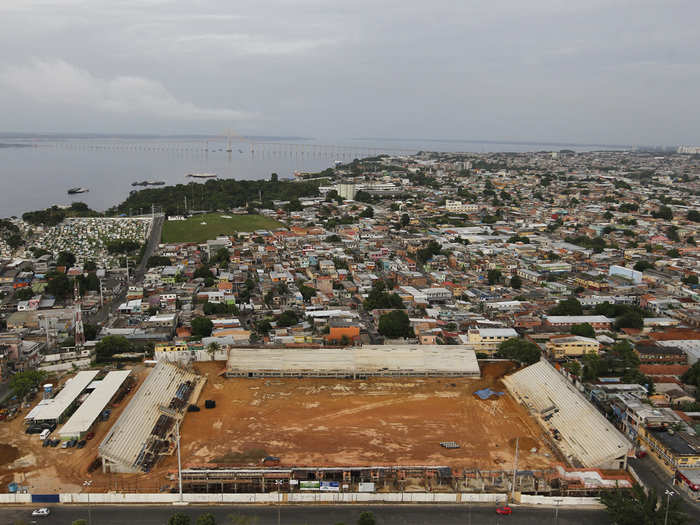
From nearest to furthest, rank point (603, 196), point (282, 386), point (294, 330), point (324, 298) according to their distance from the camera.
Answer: point (282, 386), point (294, 330), point (324, 298), point (603, 196)

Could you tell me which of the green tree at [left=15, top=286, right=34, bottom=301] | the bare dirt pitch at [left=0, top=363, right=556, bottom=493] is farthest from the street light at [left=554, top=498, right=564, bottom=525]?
the green tree at [left=15, top=286, right=34, bottom=301]

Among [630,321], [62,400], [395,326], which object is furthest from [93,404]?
[630,321]

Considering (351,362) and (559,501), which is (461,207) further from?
(559,501)

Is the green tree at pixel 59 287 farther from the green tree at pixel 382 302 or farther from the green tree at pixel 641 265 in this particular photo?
the green tree at pixel 641 265

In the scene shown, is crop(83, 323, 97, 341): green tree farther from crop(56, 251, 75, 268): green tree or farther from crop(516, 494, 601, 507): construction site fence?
crop(516, 494, 601, 507): construction site fence

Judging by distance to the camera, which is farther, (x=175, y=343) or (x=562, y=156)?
(x=562, y=156)

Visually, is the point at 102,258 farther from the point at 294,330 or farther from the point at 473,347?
the point at 473,347

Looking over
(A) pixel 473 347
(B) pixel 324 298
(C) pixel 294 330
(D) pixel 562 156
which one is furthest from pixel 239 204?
(D) pixel 562 156
